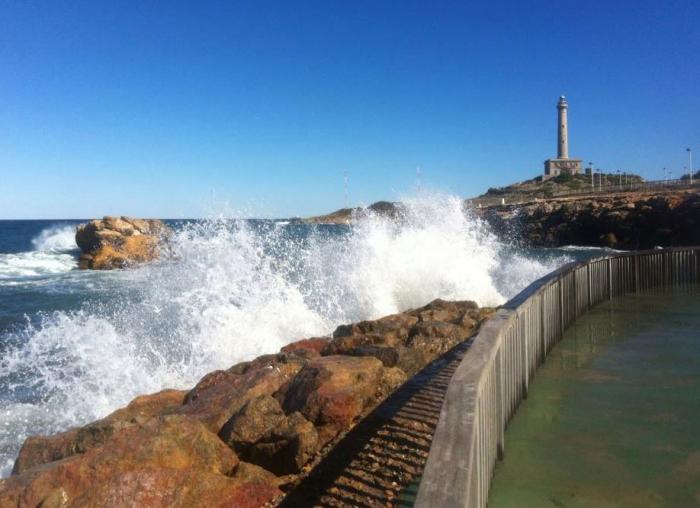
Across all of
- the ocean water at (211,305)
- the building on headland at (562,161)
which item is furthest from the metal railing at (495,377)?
the building on headland at (562,161)

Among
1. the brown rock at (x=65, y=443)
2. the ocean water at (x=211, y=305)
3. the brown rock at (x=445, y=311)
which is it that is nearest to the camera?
the brown rock at (x=65, y=443)

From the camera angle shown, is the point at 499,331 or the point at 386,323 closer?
the point at 499,331

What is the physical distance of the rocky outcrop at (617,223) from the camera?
41.0 meters

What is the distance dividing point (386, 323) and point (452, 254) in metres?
8.15

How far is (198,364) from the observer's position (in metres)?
10.6

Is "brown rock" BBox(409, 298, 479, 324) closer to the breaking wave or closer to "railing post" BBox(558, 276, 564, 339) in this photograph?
A: "railing post" BBox(558, 276, 564, 339)

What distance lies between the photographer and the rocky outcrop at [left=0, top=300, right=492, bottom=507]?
13.5 feet

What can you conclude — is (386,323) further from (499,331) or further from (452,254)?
Answer: (452,254)

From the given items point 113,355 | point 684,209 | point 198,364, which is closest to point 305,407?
point 198,364

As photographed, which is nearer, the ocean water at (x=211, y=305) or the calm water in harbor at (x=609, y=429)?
the calm water in harbor at (x=609, y=429)

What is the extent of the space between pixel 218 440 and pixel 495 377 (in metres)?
2.47

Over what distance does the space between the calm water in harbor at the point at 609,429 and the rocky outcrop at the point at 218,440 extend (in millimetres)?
1646

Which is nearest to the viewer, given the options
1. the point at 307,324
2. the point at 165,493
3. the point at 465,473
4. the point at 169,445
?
the point at 465,473

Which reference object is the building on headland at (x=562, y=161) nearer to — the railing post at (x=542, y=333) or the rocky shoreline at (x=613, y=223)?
the rocky shoreline at (x=613, y=223)
